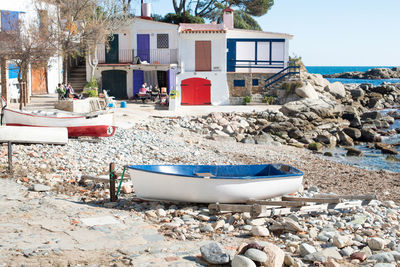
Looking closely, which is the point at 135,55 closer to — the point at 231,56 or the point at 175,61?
the point at 175,61

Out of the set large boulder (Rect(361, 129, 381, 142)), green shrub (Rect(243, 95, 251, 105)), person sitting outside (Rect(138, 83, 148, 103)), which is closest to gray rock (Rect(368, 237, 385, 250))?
large boulder (Rect(361, 129, 381, 142))

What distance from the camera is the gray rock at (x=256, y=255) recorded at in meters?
8.05

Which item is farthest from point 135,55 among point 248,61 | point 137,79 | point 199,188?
point 199,188

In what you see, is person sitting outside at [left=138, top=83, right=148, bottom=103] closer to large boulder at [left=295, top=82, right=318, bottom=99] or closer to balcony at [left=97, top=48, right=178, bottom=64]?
balcony at [left=97, top=48, right=178, bottom=64]

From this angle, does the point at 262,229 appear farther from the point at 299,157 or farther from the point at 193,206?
the point at 299,157

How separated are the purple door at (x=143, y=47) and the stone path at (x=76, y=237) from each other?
80.6 feet

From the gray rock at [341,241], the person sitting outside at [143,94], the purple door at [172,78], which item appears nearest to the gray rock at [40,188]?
the gray rock at [341,241]

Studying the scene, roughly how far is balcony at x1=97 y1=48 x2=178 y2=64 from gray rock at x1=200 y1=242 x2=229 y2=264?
92.0 feet

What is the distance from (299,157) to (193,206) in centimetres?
1158

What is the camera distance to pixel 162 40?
1404 inches

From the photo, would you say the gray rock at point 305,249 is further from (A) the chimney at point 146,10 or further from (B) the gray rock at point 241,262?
(A) the chimney at point 146,10

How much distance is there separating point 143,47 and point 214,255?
94.6 feet

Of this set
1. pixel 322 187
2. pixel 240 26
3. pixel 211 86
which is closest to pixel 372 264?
pixel 322 187

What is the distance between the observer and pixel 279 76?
1449 inches
